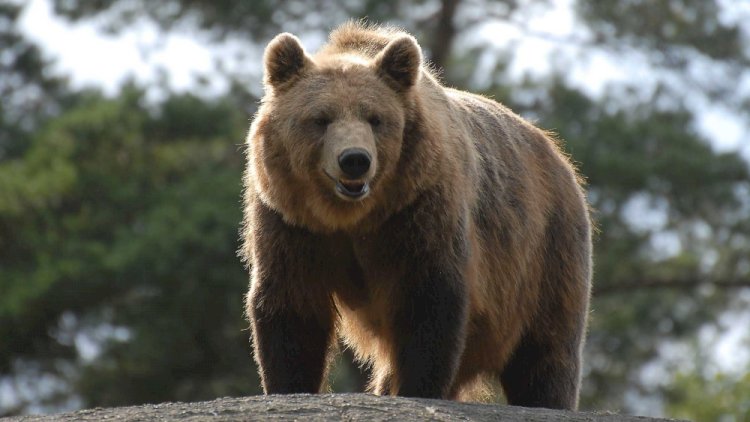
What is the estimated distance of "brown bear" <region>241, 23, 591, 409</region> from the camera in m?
7.03

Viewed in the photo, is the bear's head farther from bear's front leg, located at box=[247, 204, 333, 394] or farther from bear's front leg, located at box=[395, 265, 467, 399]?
bear's front leg, located at box=[395, 265, 467, 399]

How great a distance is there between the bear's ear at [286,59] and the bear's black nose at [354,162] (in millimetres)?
764

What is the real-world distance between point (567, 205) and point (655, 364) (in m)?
16.9

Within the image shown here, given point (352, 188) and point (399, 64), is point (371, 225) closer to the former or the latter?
point (352, 188)

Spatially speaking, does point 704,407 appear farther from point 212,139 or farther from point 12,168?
point 12,168

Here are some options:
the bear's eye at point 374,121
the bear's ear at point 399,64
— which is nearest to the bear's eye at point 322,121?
the bear's eye at point 374,121

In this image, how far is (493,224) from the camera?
7809 millimetres

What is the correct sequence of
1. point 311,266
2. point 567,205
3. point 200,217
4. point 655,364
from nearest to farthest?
point 311,266, point 567,205, point 200,217, point 655,364

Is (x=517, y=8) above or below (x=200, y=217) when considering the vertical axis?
Answer: above

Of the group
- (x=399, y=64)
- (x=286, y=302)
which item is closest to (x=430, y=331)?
(x=286, y=302)

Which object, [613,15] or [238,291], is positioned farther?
[613,15]

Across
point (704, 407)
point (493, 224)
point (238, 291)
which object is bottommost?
point (704, 407)

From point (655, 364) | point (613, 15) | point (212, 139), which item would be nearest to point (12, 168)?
point (212, 139)

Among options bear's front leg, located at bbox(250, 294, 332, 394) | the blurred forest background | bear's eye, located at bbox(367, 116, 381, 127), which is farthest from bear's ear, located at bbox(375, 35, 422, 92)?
the blurred forest background
